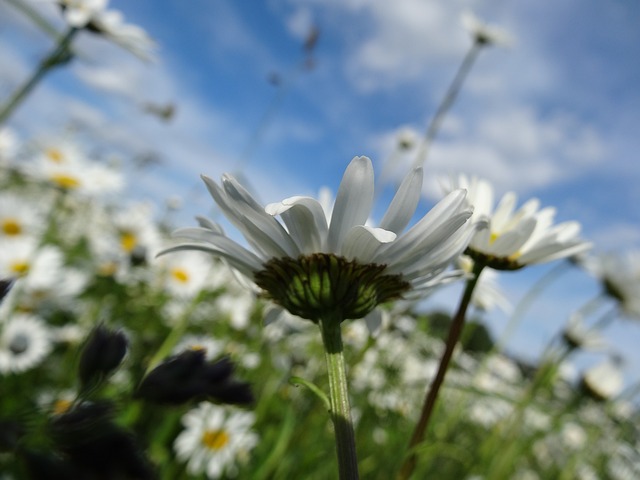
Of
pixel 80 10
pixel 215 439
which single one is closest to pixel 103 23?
pixel 80 10

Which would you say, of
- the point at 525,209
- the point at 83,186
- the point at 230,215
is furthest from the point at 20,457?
the point at 83,186

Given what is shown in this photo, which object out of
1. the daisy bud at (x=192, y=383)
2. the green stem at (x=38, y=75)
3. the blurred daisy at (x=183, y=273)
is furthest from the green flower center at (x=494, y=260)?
the blurred daisy at (x=183, y=273)

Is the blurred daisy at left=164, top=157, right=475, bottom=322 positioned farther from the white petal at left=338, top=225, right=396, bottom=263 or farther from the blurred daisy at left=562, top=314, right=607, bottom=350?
the blurred daisy at left=562, top=314, right=607, bottom=350

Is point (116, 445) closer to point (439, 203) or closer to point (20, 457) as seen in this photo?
point (20, 457)

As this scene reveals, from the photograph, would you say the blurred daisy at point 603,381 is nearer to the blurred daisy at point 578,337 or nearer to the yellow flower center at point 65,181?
the blurred daisy at point 578,337

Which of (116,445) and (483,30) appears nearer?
(116,445)

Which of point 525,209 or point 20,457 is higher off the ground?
point 525,209

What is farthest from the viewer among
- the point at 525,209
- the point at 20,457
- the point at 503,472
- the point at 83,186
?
the point at 83,186
